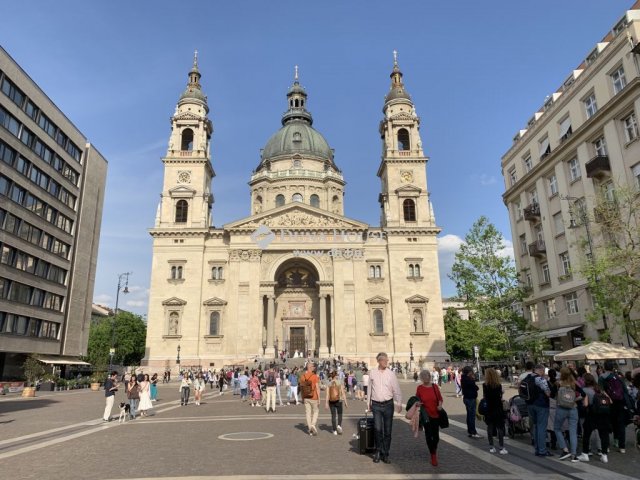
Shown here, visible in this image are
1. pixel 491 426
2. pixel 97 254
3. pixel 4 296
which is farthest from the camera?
pixel 97 254

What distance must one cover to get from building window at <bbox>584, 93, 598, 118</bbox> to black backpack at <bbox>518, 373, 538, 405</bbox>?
26.2m

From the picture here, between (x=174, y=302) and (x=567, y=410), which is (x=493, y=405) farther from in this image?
(x=174, y=302)

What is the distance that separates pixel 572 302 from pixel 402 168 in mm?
30059

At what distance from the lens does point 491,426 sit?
32.2ft

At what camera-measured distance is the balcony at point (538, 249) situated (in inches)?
1401

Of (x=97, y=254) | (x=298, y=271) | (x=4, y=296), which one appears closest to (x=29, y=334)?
(x=4, y=296)

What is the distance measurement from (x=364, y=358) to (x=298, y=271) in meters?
14.3

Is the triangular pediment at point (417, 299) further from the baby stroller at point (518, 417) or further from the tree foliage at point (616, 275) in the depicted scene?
the baby stroller at point (518, 417)

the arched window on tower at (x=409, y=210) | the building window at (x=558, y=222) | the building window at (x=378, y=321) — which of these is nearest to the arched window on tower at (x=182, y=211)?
the building window at (x=378, y=321)

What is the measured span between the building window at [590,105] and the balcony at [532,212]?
7.88 meters

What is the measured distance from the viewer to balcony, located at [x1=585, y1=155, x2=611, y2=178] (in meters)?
28.1

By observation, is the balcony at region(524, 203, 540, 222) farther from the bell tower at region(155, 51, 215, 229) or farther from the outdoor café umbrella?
the bell tower at region(155, 51, 215, 229)

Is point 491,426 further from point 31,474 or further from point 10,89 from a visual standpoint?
point 10,89

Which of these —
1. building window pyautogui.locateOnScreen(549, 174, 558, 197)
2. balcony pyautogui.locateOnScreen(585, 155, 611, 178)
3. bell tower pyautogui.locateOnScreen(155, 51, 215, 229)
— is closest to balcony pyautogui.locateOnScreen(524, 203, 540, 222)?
building window pyautogui.locateOnScreen(549, 174, 558, 197)
